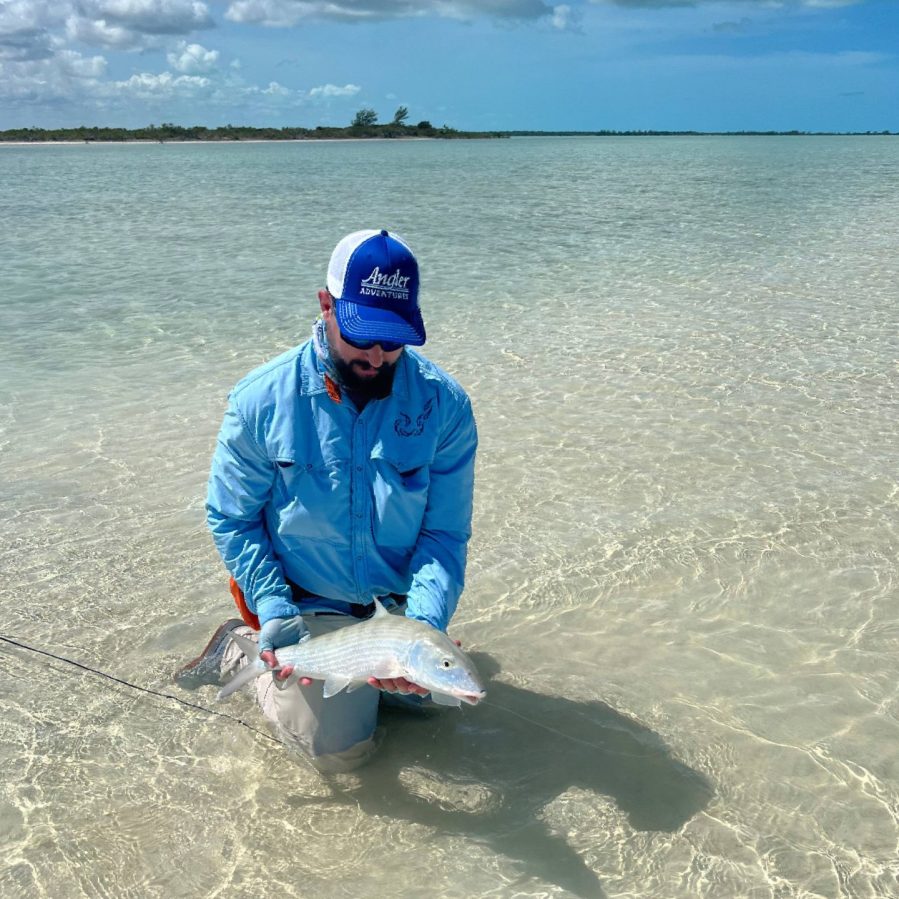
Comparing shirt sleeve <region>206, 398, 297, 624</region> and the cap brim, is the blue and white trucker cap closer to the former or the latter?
the cap brim

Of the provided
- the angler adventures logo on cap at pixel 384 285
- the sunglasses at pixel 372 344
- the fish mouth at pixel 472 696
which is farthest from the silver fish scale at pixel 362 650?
the angler adventures logo on cap at pixel 384 285

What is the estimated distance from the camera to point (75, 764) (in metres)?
3.70

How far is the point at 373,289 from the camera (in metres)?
3.10

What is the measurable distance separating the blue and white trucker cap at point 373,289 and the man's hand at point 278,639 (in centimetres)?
111

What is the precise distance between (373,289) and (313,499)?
33.9 inches

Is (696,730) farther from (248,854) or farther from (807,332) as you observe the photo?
(807,332)

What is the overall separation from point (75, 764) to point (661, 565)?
3.40 meters

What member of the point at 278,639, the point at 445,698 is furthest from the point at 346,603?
the point at 445,698

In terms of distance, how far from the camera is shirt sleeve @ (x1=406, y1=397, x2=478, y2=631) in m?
3.54

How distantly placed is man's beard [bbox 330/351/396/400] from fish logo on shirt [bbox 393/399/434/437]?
119 millimetres

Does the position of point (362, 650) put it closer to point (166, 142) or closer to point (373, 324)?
point (373, 324)

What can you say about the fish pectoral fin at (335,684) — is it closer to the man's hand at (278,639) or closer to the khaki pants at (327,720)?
the man's hand at (278,639)

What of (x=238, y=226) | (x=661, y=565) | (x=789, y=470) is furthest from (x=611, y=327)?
(x=238, y=226)

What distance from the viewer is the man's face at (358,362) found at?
10.6 ft
